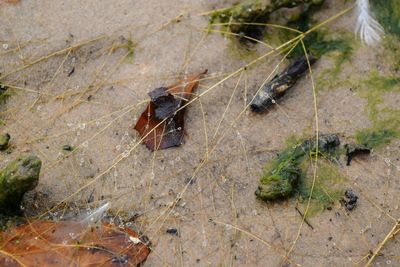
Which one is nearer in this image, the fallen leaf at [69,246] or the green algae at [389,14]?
the fallen leaf at [69,246]

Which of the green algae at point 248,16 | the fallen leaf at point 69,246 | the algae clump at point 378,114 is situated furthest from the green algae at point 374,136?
the fallen leaf at point 69,246

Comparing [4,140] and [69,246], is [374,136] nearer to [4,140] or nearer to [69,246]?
[69,246]

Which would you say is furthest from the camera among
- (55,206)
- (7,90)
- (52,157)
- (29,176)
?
(7,90)

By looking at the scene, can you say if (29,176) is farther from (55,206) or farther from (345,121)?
(345,121)

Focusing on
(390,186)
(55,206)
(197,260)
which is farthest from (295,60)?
(55,206)

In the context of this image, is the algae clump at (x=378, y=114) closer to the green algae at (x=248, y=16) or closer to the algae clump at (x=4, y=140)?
the green algae at (x=248, y=16)

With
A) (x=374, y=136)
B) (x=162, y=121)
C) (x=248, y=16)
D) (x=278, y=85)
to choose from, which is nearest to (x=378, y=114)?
(x=374, y=136)

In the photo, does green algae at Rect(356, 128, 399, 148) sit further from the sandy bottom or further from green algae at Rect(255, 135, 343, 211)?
green algae at Rect(255, 135, 343, 211)
